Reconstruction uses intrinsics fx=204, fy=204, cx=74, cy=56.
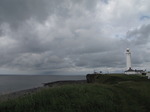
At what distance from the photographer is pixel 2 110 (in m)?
13.1

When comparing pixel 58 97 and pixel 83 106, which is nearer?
pixel 83 106

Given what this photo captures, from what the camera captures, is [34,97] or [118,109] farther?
[34,97]

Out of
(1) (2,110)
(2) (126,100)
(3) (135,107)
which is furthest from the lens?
(2) (126,100)

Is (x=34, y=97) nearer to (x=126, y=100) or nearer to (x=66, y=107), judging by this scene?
(x=66, y=107)

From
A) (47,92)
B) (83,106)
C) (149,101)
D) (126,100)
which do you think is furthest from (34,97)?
(149,101)

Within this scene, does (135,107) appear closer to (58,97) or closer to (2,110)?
(58,97)

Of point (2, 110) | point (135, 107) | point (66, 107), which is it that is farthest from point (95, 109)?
point (2, 110)

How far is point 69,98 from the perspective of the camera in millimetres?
14922

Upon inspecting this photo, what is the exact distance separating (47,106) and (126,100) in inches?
248

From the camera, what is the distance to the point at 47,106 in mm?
13406

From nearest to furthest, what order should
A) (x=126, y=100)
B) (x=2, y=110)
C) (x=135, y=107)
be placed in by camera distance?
1. (x=2, y=110)
2. (x=135, y=107)
3. (x=126, y=100)

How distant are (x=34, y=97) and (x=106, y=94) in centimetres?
576

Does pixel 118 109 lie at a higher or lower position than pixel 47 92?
lower

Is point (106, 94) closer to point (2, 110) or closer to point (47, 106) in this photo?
point (47, 106)
